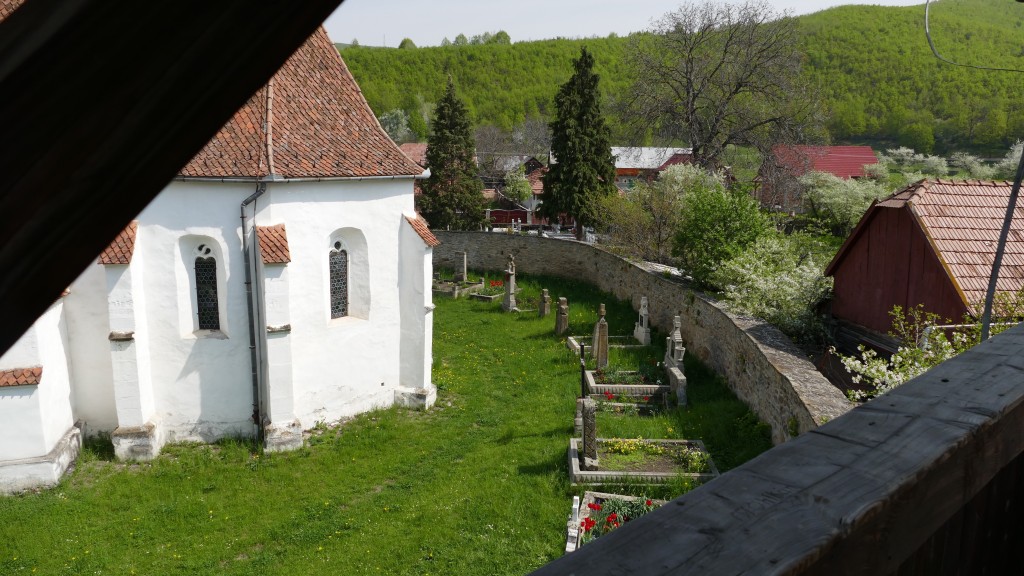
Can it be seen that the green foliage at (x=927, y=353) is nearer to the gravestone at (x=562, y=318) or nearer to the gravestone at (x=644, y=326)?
the gravestone at (x=644, y=326)

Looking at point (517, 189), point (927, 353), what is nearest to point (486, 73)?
point (517, 189)

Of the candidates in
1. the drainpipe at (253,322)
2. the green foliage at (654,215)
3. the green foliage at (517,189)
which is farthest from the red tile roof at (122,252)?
the green foliage at (517,189)

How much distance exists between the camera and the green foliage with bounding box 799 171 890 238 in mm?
29441

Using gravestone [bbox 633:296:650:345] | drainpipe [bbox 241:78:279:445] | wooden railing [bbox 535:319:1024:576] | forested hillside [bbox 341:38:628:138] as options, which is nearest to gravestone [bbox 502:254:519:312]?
gravestone [bbox 633:296:650:345]

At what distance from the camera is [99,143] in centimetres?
A: 56

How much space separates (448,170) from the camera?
33031mm

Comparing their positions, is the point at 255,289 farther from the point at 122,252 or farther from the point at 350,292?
the point at 122,252

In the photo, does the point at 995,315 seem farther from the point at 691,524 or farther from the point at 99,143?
the point at 99,143

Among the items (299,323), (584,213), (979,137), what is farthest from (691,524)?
(979,137)

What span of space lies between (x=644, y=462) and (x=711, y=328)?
454 cm

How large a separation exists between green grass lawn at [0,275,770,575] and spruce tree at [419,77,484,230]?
20.1m

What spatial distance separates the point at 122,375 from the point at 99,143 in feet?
40.2

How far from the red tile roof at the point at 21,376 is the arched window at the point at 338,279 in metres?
4.60

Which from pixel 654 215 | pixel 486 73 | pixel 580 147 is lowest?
pixel 654 215
